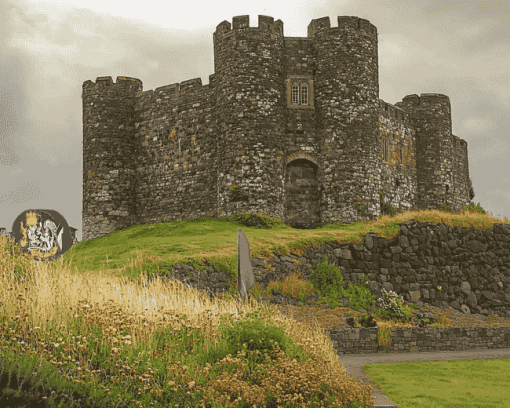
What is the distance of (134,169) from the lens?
35.2 metres

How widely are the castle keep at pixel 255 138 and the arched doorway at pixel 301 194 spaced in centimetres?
5

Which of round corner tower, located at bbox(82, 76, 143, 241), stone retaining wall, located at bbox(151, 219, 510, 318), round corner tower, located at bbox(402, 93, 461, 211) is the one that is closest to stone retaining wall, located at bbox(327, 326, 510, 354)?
stone retaining wall, located at bbox(151, 219, 510, 318)

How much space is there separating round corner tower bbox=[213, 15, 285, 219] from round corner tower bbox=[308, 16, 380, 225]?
2.06 metres

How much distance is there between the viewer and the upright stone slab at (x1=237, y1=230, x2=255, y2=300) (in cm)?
1677

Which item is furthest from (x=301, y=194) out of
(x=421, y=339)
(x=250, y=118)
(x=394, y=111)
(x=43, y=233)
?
(x=43, y=233)

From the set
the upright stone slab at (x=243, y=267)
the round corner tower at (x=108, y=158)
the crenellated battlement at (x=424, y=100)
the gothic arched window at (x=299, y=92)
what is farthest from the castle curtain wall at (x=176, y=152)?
the upright stone slab at (x=243, y=267)

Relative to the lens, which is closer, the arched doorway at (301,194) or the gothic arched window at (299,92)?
the arched doorway at (301,194)

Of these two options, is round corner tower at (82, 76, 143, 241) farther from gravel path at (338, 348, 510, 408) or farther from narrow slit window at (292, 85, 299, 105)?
gravel path at (338, 348, 510, 408)

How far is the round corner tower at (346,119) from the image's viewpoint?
99.5 feet

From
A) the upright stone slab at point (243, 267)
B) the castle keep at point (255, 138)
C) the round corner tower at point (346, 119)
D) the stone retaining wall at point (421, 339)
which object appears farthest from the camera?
the round corner tower at point (346, 119)

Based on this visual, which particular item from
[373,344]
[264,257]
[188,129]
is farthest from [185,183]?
[373,344]

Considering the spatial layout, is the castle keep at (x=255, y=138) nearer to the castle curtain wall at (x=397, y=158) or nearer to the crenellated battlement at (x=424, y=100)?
the castle curtain wall at (x=397, y=158)

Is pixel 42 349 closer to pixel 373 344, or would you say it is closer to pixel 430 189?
pixel 373 344

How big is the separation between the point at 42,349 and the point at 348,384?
16.0ft
